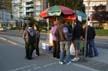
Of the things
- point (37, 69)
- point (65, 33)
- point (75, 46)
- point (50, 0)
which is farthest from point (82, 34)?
point (50, 0)

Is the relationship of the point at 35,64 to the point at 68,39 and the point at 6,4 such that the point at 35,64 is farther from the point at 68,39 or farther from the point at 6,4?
the point at 6,4

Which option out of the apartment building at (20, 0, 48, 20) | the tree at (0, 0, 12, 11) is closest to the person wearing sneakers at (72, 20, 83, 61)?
the tree at (0, 0, 12, 11)

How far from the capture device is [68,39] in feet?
41.2

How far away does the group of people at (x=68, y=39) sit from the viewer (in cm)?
1262

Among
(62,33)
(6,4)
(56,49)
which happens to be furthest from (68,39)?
(6,4)

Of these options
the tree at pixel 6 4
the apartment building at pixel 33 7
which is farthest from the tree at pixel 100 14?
the apartment building at pixel 33 7

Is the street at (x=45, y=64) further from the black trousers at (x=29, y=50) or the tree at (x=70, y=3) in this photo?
the tree at (x=70, y=3)

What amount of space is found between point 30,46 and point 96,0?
227ft

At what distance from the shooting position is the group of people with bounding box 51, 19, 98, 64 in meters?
12.6

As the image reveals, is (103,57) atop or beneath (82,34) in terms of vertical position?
beneath

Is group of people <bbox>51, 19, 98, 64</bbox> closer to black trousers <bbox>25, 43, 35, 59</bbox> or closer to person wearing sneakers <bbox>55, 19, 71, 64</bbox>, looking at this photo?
person wearing sneakers <bbox>55, 19, 71, 64</bbox>

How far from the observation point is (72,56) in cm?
1469

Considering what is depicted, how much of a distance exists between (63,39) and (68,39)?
20 centimetres

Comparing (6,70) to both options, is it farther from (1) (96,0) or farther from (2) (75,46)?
(1) (96,0)
